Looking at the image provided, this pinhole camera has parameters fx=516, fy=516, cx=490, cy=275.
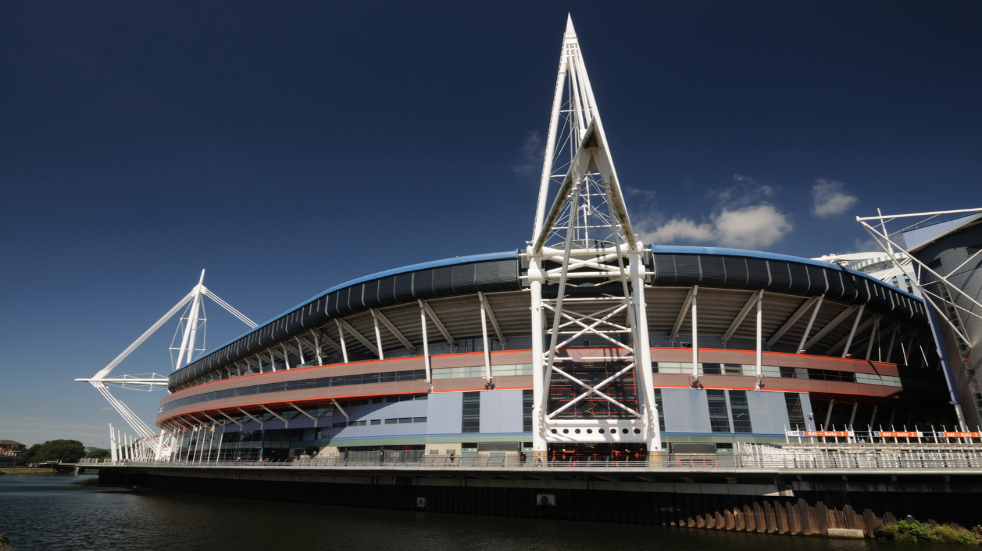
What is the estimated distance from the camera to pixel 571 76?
132 ft

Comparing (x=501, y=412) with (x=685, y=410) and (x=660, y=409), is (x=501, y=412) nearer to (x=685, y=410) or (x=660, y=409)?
(x=660, y=409)

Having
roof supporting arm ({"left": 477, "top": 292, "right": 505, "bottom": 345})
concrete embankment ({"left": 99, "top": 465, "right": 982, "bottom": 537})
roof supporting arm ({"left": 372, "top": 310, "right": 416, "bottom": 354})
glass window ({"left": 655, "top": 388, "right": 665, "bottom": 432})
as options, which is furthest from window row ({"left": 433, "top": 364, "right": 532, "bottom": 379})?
glass window ({"left": 655, "top": 388, "right": 665, "bottom": 432})

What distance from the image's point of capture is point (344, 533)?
96.5ft

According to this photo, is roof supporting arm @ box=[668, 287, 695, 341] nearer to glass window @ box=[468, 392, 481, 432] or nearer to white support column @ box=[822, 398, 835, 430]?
white support column @ box=[822, 398, 835, 430]

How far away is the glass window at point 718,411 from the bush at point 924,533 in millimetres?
16375

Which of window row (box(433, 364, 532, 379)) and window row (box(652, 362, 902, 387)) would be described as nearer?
window row (box(652, 362, 902, 387))

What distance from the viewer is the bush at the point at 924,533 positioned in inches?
1001

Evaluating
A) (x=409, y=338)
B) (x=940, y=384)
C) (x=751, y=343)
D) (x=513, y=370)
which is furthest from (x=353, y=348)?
(x=940, y=384)

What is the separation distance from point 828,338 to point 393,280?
45.5 m

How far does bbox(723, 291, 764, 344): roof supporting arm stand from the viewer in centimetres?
4581

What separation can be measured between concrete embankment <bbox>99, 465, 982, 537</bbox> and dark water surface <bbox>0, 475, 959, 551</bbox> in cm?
125

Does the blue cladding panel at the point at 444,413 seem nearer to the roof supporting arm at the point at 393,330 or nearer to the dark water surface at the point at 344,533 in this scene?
the dark water surface at the point at 344,533

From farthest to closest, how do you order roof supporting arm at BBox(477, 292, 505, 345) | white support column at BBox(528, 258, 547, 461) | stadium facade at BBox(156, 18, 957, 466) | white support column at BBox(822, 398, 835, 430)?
white support column at BBox(822, 398, 835, 430), roof supporting arm at BBox(477, 292, 505, 345), stadium facade at BBox(156, 18, 957, 466), white support column at BBox(528, 258, 547, 461)

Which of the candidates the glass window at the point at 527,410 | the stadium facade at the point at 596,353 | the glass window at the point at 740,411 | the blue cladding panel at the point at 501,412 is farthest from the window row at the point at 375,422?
the glass window at the point at 740,411
